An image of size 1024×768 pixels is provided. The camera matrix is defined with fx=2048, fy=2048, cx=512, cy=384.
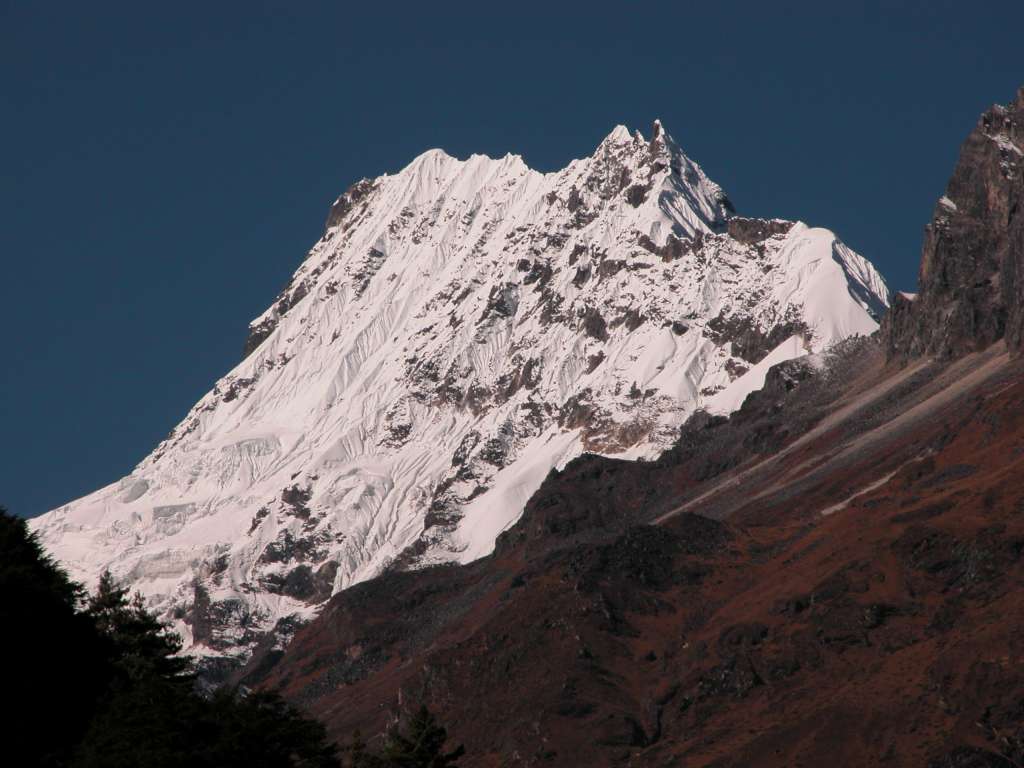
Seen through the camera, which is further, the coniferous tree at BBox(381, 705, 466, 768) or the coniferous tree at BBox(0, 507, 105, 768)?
the coniferous tree at BBox(381, 705, 466, 768)

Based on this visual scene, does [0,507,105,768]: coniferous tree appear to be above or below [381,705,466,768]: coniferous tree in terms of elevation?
above

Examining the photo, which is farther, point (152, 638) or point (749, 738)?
point (749, 738)

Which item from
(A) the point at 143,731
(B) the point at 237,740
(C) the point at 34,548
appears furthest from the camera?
(C) the point at 34,548

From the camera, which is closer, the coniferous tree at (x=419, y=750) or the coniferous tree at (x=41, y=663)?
the coniferous tree at (x=41, y=663)

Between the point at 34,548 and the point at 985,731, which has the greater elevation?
the point at 34,548

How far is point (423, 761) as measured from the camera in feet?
313

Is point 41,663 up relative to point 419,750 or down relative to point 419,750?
up

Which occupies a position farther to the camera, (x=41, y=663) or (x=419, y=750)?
(x=419, y=750)

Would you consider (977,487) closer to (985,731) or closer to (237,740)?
(985,731)

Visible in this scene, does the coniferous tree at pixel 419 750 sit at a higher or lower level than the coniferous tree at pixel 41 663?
lower

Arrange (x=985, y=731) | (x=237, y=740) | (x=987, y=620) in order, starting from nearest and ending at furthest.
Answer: (x=237, y=740) → (x=985, y=731) → (x=987, y=620)

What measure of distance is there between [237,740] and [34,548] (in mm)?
16495

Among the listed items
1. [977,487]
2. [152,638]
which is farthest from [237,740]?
[977,487]

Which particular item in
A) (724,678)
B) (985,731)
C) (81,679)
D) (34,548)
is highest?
(34,548)
